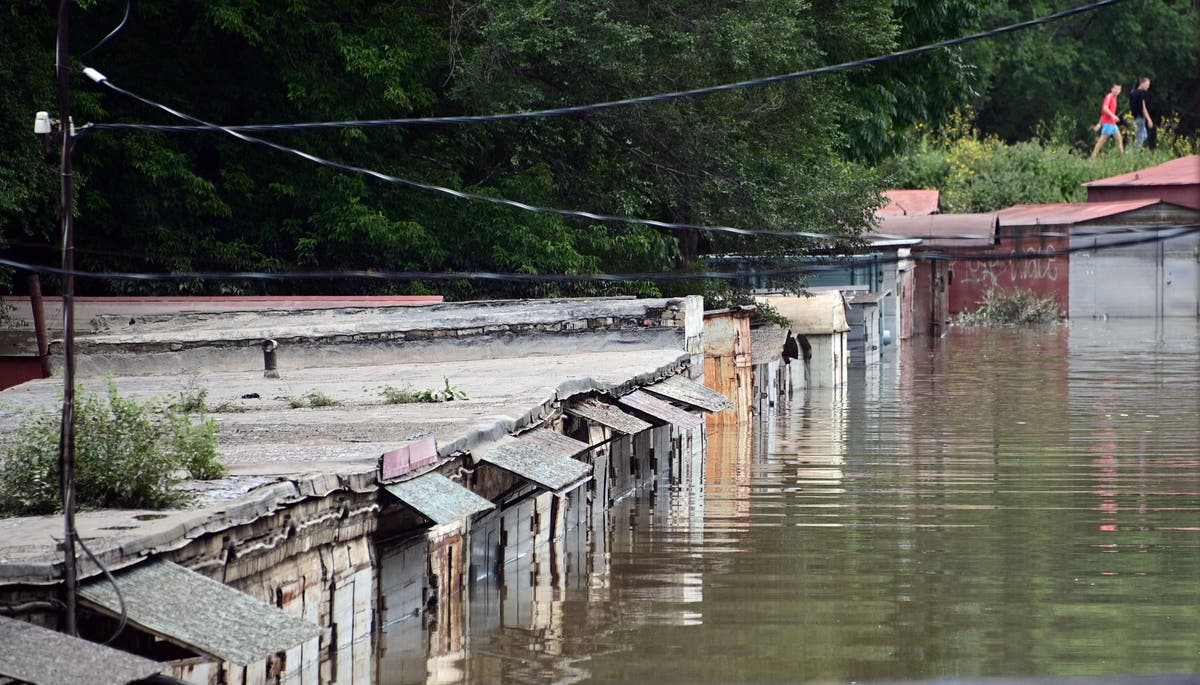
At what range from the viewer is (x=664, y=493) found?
2045 cm

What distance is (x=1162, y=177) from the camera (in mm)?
53969

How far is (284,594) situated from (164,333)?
437 inches

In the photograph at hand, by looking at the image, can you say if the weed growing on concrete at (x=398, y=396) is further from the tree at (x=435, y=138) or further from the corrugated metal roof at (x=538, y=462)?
the tree at (x=435, y=138)

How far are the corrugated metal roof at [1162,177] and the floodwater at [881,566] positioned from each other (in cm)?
2690

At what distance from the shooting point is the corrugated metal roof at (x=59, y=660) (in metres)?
6.46

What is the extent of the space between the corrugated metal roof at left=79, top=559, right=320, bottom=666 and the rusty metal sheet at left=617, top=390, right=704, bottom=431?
9.23 m

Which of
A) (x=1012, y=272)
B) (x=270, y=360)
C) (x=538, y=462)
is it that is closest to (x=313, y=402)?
(x=538, y=462)

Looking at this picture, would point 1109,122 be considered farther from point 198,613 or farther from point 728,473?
point 198,613

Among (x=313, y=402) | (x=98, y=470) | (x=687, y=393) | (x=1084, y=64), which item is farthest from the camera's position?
(x=1084, y=64)

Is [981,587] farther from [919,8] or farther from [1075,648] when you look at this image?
[919,8]

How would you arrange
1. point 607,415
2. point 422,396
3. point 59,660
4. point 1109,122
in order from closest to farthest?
point 59,660 → point 422,396 → point 607,415 → point 1109,122

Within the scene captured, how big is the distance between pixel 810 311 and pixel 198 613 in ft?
84.2

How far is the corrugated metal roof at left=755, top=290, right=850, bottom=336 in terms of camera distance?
32156 millimetres

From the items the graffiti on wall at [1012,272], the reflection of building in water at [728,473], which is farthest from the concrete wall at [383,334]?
the graffiti on wall at [1012,272]
